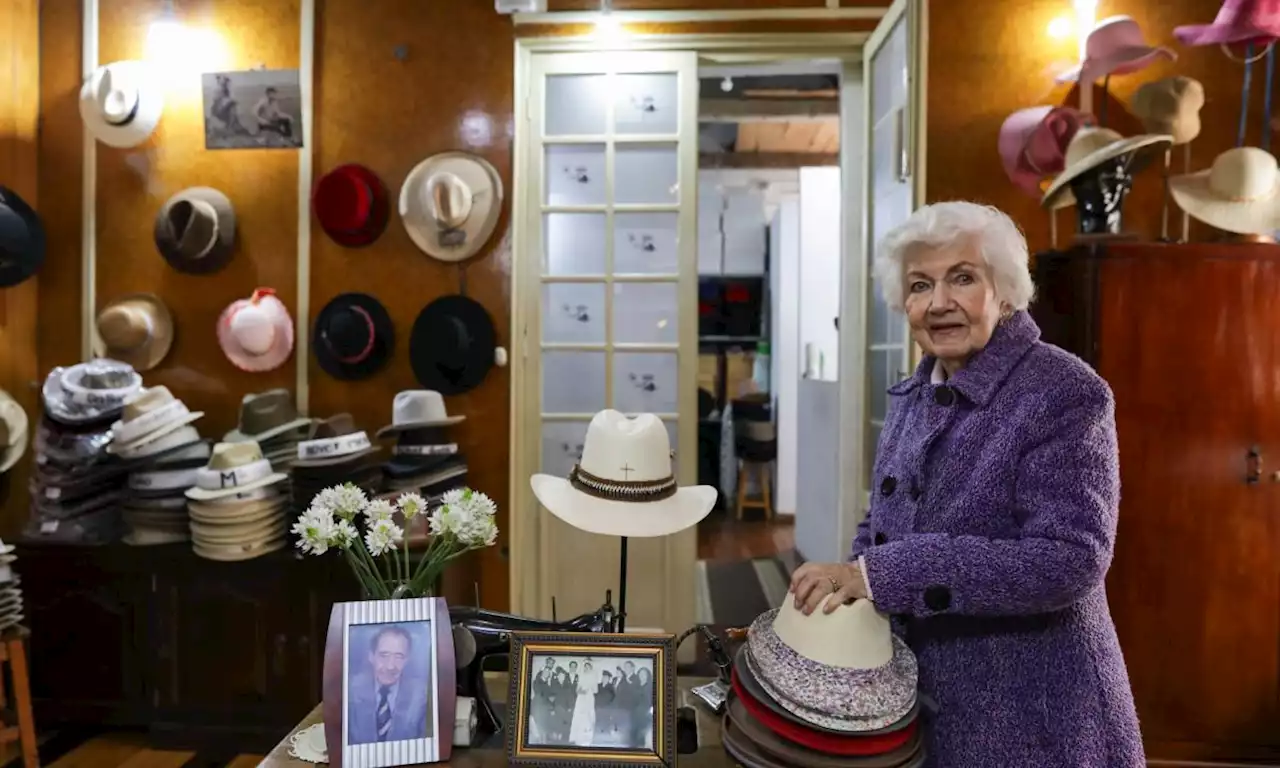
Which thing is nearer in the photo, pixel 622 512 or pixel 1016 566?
pixel 1016 566

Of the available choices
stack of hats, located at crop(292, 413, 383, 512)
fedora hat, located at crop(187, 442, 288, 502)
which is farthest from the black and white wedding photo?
fedora hat, located at crop(187, 442, 288, 502)

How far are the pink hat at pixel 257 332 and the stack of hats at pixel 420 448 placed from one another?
626mm

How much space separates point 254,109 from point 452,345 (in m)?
1.33

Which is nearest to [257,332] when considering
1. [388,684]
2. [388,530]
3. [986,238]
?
[388,530]

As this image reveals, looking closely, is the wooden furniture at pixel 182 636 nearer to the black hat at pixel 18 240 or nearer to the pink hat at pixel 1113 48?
the black hat at pixel 18 240

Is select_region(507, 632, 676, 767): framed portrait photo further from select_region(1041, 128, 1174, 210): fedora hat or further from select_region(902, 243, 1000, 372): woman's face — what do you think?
select_region(1041, 128, 1174, 210): fedora hat

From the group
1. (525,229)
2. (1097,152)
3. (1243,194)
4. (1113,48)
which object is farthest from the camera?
(525,229)

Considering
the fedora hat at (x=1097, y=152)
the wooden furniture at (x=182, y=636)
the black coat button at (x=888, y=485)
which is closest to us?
the black coat button at (x=888, y=485)

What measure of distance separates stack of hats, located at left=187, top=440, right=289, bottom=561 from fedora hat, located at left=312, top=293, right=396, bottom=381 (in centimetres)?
59

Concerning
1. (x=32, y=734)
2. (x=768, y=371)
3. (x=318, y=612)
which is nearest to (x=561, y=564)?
(x=318, y=612)

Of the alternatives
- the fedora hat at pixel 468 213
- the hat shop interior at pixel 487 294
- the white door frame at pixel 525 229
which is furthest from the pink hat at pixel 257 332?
the white door frame at pixel 525 229

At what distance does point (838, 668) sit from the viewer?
1.08 metres

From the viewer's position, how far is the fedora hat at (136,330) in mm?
3291

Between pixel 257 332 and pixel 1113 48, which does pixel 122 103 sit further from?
pixel 1113 48
